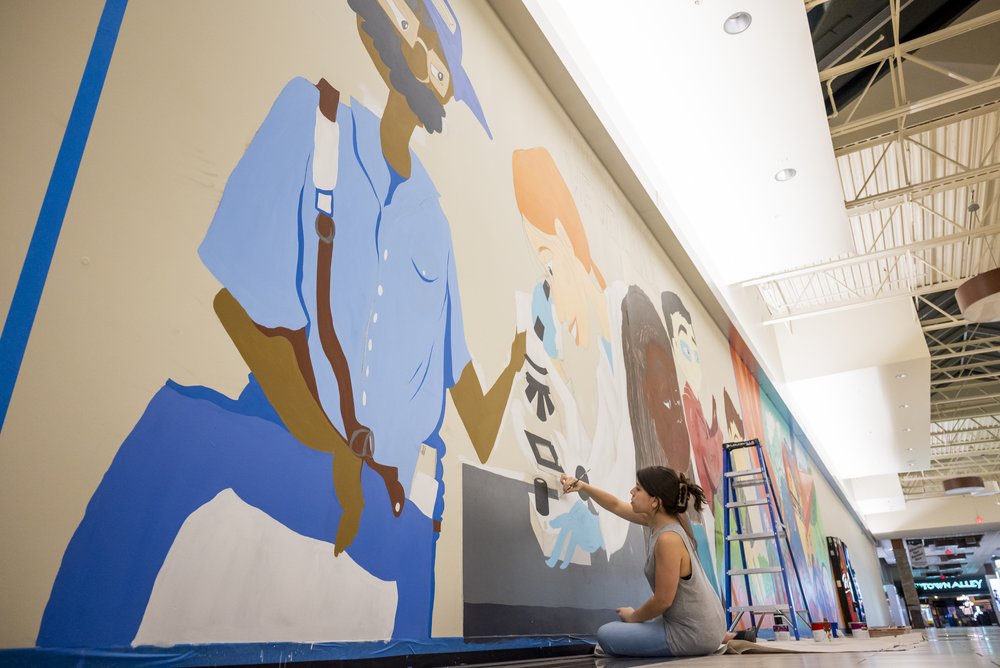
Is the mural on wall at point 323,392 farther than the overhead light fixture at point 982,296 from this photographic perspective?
No

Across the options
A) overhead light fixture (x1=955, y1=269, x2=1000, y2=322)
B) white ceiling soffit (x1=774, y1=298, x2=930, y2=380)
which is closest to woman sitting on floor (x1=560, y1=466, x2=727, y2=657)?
overhead light fixture (x1=955, y1=269, x2=1000, y2=322)

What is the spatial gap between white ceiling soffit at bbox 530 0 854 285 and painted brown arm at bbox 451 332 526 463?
93.2 inches

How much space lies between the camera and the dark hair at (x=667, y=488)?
3076mm

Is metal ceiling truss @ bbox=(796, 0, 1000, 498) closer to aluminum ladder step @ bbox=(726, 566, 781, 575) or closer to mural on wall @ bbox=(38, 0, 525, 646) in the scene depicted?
aluminum ladder step @ bbox=(726, 566, 781, 575)

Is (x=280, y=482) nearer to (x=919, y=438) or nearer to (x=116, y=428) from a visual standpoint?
(x=116, y=428)

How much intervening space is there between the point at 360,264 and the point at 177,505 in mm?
961

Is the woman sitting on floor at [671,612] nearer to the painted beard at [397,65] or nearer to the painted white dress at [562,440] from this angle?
the painted white dress at [562,440]

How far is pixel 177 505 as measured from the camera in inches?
54.6

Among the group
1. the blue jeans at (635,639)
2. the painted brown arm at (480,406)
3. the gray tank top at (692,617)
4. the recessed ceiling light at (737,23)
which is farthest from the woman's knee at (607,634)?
the recessed ceiling light at (737,23)

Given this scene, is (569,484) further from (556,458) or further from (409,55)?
A: (409,55)

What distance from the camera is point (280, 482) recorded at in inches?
65.3

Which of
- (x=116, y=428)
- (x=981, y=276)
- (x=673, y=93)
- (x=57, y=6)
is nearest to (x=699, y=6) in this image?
(x=673, y=93)

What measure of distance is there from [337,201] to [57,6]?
33.5 inches

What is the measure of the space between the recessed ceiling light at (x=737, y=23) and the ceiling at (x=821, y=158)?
0.06 m
